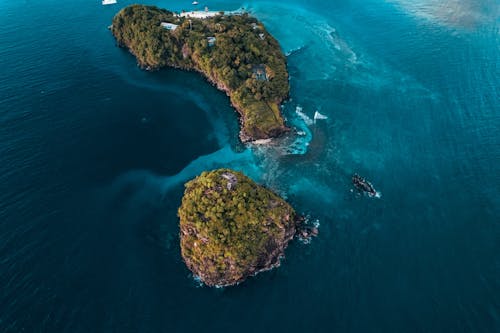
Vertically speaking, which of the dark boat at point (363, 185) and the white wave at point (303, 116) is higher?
the white wave at point (303, 116)

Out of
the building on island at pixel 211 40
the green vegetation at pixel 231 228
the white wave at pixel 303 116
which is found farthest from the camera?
the building on island at pixel 211 40

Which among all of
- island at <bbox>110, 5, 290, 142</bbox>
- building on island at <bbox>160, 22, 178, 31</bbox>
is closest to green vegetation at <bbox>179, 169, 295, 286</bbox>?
island at <bbox>110, 5, 290, 142</bbox>

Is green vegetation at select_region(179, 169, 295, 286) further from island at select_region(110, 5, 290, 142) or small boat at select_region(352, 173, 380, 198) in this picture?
island at select_region(110, 5, 290, 142)

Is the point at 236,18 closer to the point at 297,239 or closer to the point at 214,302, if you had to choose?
the point at 297,239

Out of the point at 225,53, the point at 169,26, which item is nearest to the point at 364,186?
the point at 225,53

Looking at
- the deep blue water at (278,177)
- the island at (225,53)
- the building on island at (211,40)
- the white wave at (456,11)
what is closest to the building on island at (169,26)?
the island at (225,53)

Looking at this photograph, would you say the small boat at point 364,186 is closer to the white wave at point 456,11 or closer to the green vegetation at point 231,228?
the green vegetation at point 231,228
